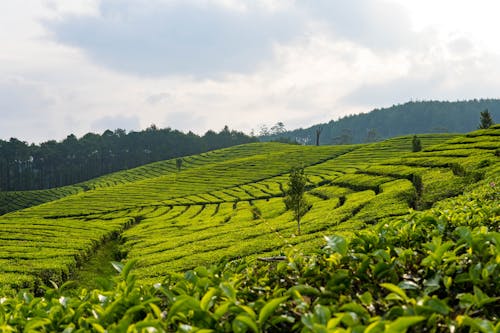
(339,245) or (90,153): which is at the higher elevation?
(90,153)

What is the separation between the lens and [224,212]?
43.2 m

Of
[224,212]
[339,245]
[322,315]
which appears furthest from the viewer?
[224,212]

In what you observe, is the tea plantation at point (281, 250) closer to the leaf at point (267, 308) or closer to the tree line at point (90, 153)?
the leaf at point (267, 308)

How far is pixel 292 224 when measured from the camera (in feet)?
95.2

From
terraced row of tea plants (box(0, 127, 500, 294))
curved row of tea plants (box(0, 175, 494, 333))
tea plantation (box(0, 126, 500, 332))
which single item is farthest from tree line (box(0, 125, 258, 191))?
curved row of tea plants (box(0, 175, 494, 333))

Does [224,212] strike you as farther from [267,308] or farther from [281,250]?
[267,308]

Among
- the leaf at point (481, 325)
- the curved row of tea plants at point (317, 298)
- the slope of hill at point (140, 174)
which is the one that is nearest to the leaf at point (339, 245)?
the curved row of tea plants at point (317, 298)

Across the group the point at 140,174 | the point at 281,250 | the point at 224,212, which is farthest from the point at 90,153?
the point at 281,250

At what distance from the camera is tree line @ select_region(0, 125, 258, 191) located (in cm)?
11669

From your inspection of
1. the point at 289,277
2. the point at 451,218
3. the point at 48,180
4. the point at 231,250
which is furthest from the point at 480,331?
the point at 48,180

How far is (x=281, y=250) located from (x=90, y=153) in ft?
461

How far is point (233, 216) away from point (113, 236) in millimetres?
11194

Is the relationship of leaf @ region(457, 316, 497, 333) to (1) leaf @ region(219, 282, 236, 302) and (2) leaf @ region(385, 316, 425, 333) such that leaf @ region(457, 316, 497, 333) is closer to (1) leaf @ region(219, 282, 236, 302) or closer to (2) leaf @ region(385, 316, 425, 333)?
(2) leaf @ region(385, 316, 425, 333)

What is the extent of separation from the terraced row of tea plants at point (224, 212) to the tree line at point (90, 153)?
68.8 m
